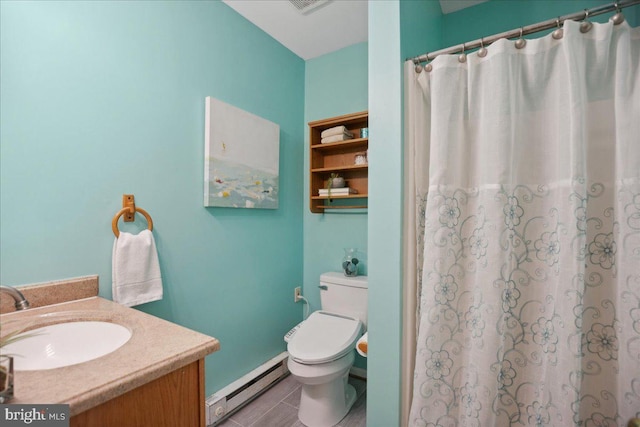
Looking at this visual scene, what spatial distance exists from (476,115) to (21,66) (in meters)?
1.75

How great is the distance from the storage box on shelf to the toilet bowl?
90cm

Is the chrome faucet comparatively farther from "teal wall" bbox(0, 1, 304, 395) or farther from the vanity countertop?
"teal wall" bbox(0, 1, 304, 395)

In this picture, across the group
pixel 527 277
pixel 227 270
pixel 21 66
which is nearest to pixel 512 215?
pixel 527 277

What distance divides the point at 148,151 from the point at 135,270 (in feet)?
1.90

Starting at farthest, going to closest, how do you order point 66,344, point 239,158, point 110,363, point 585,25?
point 239,158, point 585,25, point 66,344, point 110,363

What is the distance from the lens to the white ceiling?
177cm

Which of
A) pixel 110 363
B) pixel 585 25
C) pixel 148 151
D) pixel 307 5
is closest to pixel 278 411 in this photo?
pixel 110 363

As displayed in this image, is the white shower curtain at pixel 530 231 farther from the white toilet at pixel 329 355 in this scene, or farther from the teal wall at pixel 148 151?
the teal wall at pixel 148 151

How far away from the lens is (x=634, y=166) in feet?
2.95

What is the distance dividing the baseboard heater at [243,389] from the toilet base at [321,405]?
361mm

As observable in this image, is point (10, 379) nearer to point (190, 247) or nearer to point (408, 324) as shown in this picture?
point (190, 247)

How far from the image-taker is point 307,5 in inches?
69.3

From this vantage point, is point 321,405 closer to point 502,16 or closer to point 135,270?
point 135,270

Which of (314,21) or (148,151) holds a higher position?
(314,21)
